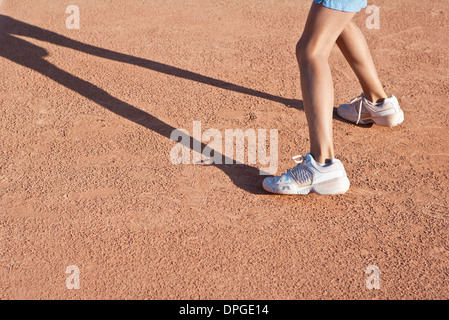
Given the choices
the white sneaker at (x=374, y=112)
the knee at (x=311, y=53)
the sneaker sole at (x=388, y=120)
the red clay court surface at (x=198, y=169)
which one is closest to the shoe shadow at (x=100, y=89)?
the red clay court surface at (x=198, y=169)

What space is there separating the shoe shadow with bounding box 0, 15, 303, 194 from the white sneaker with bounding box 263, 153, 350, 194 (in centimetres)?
17

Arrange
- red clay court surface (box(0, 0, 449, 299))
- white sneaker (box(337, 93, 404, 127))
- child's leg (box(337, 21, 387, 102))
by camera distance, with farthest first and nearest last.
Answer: white sneaker (box(337, 93, 404, 127)) → child's leg (box(337, 21, 387, 102)) → red clay court surface (box(0, 0, 449, 299))

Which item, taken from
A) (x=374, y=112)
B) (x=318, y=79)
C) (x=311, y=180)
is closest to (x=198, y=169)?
(x=311, y=180)

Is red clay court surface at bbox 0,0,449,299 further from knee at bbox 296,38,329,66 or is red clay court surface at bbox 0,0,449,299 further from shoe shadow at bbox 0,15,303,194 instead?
knee at bbox 296,38,329,66

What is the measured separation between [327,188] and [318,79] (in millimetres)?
674

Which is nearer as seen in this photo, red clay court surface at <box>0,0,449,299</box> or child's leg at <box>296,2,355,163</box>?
red clay court surface at <box>0,0,449,299</box>

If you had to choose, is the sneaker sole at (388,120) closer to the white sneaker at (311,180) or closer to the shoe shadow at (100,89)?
the shoe shadow at (100,89)

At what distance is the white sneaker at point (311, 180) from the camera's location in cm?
326

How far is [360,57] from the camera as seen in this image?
12.5 feet

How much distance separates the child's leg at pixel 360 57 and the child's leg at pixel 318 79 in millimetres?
576

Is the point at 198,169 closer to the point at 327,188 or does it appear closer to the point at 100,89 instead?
the point at 327,188

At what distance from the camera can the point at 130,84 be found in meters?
4.57

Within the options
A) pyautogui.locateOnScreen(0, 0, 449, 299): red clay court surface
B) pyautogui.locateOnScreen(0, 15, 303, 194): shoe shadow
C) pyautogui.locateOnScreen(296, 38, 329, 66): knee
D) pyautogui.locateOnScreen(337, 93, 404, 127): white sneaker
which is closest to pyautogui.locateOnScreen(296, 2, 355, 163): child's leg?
pyautogui.locateOnScreen(296, 38, 329, 66): knee

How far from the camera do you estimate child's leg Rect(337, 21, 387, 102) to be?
148 inches
